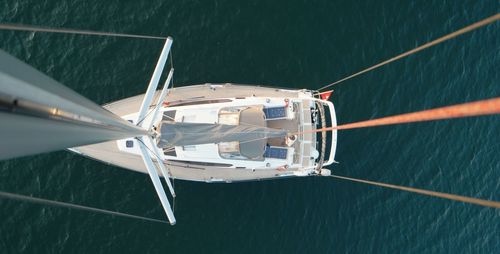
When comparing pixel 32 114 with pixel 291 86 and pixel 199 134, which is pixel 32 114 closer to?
pixel 199 134

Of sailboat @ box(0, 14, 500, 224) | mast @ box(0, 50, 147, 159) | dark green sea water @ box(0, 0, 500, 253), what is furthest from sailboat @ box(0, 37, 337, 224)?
mast @ box(0, 50, 147, 159)

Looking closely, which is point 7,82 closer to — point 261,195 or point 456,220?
point 261,195

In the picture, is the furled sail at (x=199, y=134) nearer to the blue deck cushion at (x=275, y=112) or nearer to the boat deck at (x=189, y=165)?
the blue deck cushion at (x=275, y=112)

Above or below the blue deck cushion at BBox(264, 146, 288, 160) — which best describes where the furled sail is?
above

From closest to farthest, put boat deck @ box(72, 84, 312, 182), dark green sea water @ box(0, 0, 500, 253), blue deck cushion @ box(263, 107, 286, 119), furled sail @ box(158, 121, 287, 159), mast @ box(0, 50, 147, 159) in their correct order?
1. mast @ box(0, 50, 147, 159)
2. furled sail @ box(158, 121, 287, 159)
3. boat deck @ box(72, 84, 312, 182)
4. blue deck cushion @ box(263, 107, 286, 119)
5. dark green sea water @ box(0, 0, 500, 253)

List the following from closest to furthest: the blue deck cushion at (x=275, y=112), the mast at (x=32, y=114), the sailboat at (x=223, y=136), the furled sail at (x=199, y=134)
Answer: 1. the mast at (x=32, y=114)
2. the furled sail at (x=199, y=134)
3. the sailboat at (x=223, y=136)
4. the blue deck cushion at (x=275, y=112)

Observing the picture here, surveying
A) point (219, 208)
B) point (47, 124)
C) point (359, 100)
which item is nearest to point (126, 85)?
point (219, 208)

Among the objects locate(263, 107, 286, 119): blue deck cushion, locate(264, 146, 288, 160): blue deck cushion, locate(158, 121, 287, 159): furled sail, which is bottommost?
locate(264, 146, 288, 160): blue deck cushion

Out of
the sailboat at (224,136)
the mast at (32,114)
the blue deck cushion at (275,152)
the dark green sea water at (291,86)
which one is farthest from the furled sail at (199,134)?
the mast at (32,114)

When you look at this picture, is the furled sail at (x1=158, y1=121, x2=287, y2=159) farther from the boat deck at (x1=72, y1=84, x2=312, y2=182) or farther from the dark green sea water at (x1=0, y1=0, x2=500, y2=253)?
the dark green sea water at (x1=0, y1=0, x2=500, y2=253)
